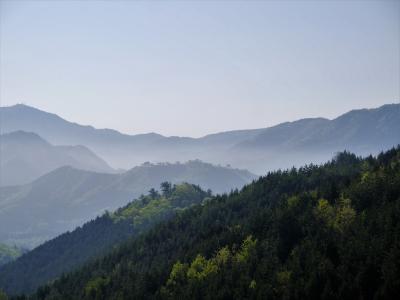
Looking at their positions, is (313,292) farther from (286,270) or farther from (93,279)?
(93,279)

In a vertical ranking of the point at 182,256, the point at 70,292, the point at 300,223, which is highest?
the point at 300,223

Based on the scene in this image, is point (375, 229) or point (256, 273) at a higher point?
point (375, 229)

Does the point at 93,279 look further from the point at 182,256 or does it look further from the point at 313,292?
the point at 313,292

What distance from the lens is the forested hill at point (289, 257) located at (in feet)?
292

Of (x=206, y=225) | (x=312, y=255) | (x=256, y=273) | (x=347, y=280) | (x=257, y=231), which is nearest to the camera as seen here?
(x=347, y=280)

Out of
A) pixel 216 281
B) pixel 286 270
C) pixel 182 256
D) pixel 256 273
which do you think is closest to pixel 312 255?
pixel 286 270

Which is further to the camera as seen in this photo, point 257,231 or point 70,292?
point 70,292

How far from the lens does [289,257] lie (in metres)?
116

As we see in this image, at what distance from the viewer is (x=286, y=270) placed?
10325 centimetres

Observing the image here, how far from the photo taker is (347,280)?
87750 mm

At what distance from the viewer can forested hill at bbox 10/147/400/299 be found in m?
88.9

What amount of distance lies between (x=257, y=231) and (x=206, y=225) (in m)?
49.8

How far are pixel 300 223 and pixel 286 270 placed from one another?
3150cm

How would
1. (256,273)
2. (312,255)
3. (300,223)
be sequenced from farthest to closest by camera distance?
(300,223)
(256,273)
(312,255)
